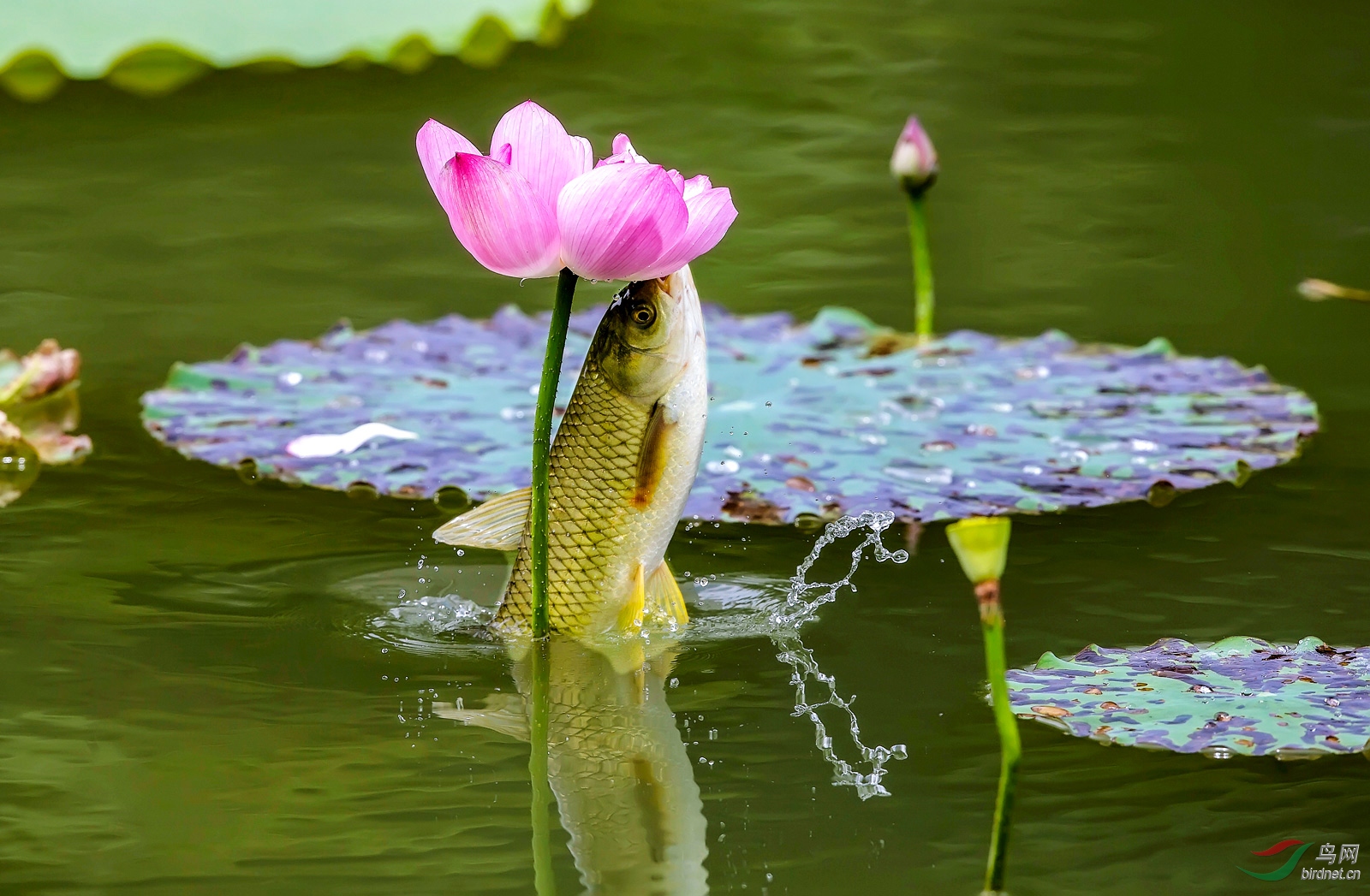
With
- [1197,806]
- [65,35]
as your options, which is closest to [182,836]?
[1197,806]

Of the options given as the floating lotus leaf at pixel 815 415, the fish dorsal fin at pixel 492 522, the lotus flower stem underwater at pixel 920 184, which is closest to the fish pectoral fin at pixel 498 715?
the fish dorsal fin at pixel 492 522

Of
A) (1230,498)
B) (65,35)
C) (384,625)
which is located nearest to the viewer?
(384,625)

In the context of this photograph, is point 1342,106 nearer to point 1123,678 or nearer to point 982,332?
point 982,332

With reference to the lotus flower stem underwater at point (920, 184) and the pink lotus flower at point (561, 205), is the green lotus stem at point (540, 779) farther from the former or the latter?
the lotus flower stem underwater at point (920, 184)

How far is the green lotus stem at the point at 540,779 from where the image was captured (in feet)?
6.15

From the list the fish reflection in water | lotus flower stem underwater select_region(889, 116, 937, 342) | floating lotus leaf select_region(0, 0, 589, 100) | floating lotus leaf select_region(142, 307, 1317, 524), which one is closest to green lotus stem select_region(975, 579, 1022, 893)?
the fish reflection in water

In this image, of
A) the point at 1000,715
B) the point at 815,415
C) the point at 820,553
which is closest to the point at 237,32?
the point at 815,415

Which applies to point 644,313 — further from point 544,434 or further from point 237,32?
point 237,32

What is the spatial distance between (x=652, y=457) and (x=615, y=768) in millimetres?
516

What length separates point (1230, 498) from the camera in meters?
3.39

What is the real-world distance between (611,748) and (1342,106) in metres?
6.07

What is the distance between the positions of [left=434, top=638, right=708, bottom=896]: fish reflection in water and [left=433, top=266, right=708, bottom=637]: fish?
0.11 m

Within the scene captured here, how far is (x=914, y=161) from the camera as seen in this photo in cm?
445

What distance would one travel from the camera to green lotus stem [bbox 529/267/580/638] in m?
2.24
